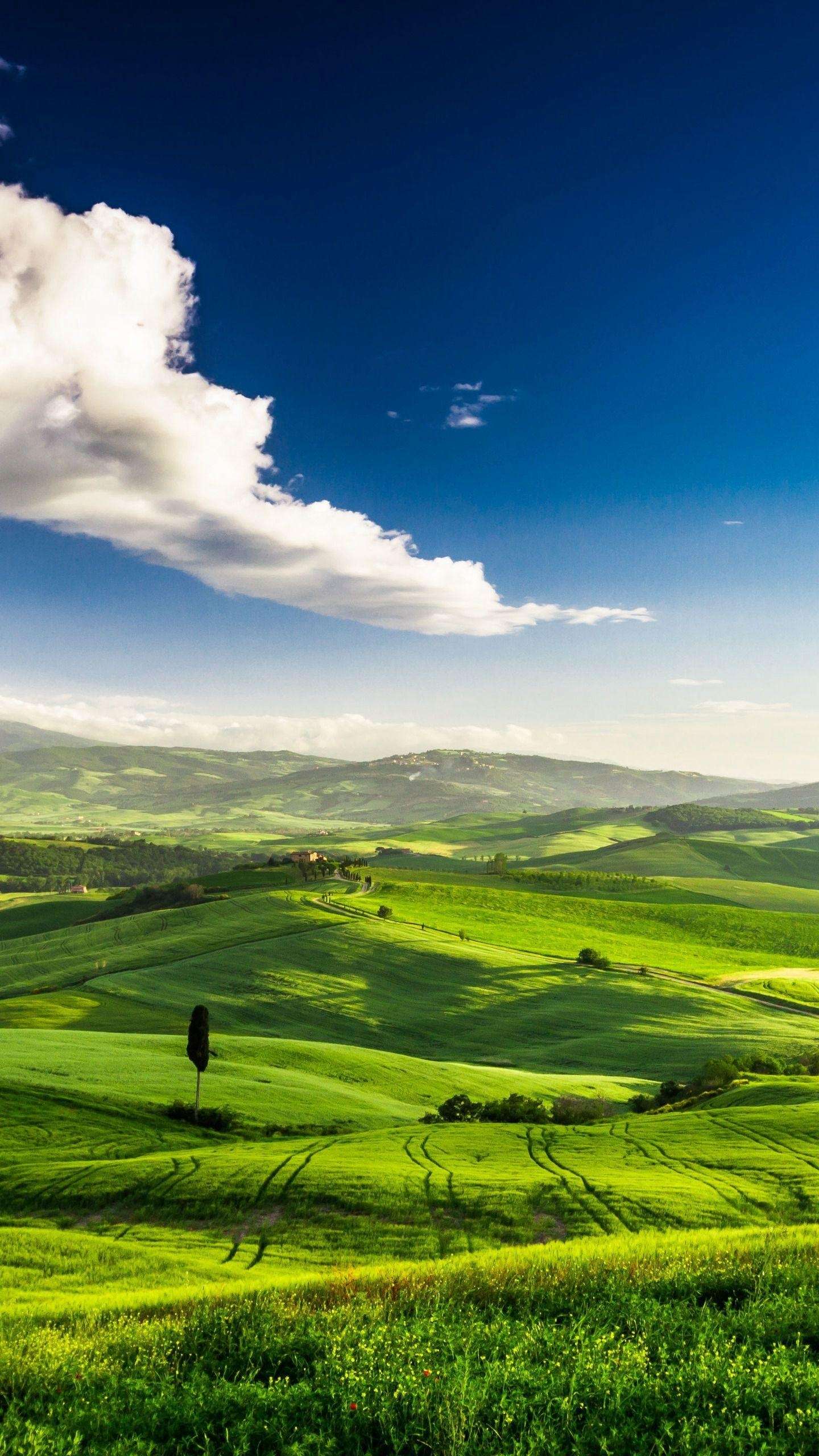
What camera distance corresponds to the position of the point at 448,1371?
→ 9.52m

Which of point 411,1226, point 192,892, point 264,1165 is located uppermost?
point 411,1226

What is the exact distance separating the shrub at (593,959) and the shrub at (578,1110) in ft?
197

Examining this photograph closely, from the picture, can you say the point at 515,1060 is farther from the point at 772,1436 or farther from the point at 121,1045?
the point at 772,1436

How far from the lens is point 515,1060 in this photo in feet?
255

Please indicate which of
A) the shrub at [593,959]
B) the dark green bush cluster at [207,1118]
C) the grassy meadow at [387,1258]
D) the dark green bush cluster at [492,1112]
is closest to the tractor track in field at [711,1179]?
the grassy meadow at [387,1258]

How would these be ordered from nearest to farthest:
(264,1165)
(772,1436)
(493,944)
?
1. (772,1436)
2. (264,1165)
3. (493,944)

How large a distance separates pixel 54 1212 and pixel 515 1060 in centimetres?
6134

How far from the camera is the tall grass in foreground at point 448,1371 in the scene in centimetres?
887

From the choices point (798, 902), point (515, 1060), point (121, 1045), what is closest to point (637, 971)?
point (515, 1060)

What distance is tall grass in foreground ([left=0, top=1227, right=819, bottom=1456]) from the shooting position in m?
8.87

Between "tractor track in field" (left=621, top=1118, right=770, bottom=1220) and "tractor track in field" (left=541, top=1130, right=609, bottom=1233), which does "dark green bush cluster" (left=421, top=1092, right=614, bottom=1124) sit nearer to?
"tractor track in field" (left=621, top=1118, right=770, bottom=1220)

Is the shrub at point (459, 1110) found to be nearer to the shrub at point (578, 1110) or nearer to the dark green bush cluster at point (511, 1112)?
the dark green bush cluster at point (511, 1112)

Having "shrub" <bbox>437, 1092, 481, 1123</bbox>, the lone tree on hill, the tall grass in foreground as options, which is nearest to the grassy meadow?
the tall grass in foreground

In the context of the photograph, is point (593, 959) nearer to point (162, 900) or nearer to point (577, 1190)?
point (577, 1190)
